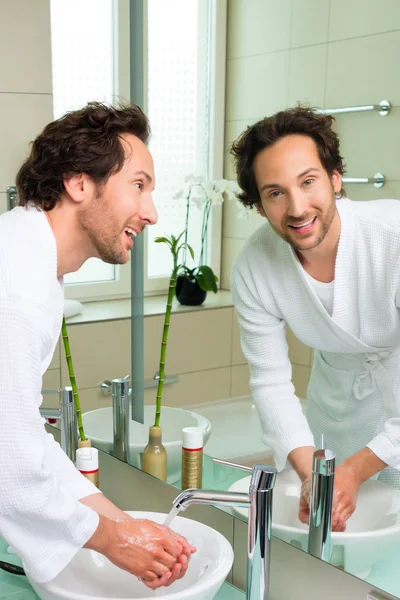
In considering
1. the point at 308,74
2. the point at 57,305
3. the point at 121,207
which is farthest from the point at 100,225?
the point at 308,74

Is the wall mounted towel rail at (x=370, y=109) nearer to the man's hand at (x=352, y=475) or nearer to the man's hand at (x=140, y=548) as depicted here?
the man's hand at (x=352, y=475)

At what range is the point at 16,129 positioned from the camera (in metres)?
1.93

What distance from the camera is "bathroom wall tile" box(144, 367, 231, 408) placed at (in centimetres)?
167

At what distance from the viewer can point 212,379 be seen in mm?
1691

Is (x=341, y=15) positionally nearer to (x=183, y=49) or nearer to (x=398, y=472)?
(x=183, y=49)

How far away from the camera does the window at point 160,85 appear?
61.5 inches

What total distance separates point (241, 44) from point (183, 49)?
18cm

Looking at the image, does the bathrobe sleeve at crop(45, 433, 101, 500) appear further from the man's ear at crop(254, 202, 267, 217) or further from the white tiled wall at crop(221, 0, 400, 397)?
the man's ear at crop(254, 202, 267, 217)

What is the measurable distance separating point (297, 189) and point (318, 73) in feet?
0.69

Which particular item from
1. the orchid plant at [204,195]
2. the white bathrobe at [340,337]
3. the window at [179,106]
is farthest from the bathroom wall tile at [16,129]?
the white bathrobe at [340,337]

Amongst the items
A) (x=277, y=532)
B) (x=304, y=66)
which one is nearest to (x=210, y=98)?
(x=304, y=66)

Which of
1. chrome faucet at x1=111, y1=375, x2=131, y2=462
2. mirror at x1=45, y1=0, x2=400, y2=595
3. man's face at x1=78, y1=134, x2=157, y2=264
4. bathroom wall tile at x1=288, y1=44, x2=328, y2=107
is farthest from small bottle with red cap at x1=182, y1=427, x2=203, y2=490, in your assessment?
bathroom wall tile at x1=288, y1=44, x2=328, y2=107

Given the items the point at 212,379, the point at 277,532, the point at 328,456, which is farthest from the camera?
the point at 212,379

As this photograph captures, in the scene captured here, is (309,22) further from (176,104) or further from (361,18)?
(176,104)
